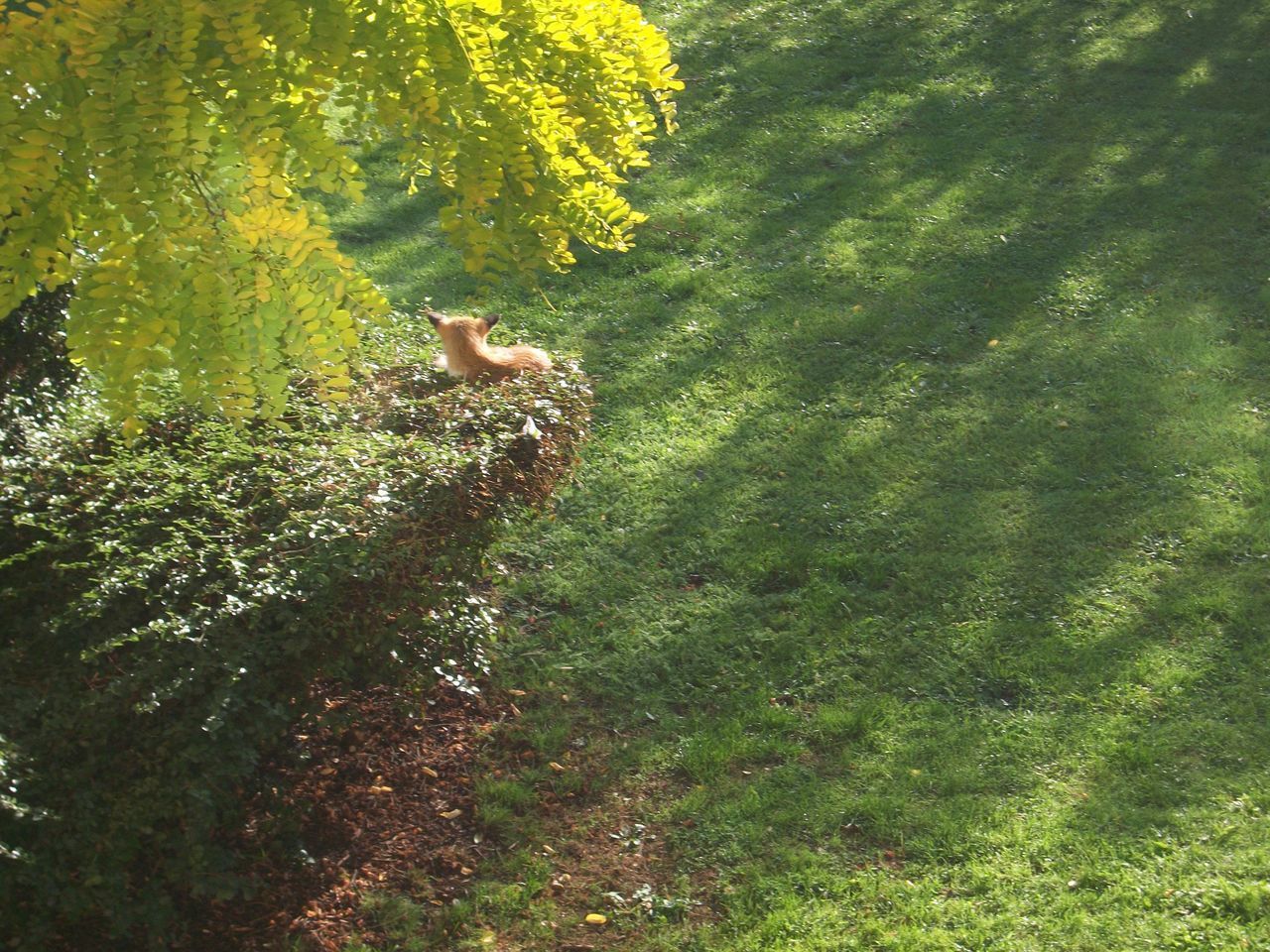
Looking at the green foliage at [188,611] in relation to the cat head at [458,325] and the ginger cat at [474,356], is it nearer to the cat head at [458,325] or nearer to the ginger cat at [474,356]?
the ginger cat at [474,356]

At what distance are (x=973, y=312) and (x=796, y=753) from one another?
13.9ft

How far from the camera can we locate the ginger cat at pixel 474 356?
5.92 metres

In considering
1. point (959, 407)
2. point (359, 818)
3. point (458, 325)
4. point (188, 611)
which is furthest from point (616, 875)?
point (959, 407)

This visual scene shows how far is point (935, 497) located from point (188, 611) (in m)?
4.09

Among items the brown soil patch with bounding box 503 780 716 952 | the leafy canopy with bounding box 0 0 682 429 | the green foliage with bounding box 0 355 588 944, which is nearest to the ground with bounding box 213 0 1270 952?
the brown soil patch with bounding box 503 780 716 952

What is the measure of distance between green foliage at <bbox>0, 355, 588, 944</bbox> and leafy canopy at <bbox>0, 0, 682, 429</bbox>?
0.46 meters

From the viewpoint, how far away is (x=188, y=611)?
12.7 feet

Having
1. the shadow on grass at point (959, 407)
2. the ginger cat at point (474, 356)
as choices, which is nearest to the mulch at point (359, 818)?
the shadow on grass at point (959, 407)

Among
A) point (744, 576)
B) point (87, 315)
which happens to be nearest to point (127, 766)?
point (87, 315)

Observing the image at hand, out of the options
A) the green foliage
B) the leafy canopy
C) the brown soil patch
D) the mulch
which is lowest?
the brown soil patch

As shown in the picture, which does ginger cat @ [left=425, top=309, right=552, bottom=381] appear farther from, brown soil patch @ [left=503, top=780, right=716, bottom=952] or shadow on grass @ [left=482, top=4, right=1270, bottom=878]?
brown soil patch @ [left=503, top=780, right=716, bottom=952]

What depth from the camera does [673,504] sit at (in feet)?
21.7

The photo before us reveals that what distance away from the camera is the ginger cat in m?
5.92

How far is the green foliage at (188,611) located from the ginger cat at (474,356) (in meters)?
0.99
